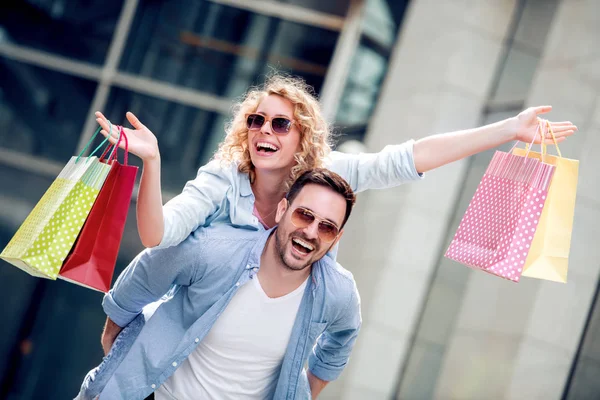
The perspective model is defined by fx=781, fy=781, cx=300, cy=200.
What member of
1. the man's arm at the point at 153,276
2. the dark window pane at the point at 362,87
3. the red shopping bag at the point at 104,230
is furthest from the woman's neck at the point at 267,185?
the dark window pane at the point at 362,87

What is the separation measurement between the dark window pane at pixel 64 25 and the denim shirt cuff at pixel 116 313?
5.07 metres

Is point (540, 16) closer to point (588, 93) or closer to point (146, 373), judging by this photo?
point (588, 93)

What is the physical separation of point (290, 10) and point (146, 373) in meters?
5.23

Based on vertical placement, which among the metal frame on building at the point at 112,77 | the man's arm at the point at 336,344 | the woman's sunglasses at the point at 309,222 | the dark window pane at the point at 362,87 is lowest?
the man's arm at the point at 336,344

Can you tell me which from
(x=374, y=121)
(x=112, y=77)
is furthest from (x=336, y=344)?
(x=112, y=77)

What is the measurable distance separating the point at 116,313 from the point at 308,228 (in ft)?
2.66

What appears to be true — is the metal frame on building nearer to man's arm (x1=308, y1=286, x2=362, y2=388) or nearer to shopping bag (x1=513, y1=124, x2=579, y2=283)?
man's arm (x1=308, y1=286, x2=362, y2=388)

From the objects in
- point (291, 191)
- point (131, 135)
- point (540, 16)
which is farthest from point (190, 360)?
point (540, 16)

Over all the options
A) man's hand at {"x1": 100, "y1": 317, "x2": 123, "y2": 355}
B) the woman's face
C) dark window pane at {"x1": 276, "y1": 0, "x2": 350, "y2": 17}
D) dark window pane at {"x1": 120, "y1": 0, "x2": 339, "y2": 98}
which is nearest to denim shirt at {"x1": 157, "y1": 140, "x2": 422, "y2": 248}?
the woman's face

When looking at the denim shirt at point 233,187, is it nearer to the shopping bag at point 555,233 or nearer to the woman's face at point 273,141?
the woman's face at point 273,141

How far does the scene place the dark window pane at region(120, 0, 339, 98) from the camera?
24.1 feet

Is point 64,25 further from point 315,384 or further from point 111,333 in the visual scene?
point 315,384

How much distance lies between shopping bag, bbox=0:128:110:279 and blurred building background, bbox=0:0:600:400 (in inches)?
122

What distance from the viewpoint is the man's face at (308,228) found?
2.54m
